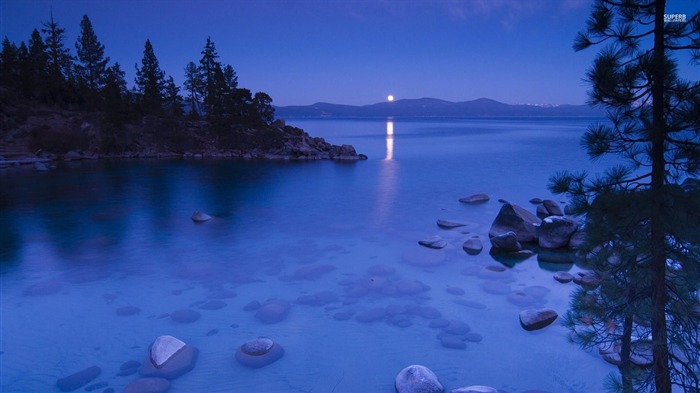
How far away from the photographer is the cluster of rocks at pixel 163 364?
19.9 feet

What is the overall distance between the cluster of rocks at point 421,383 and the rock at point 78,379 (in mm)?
4664

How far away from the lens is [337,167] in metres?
35.5

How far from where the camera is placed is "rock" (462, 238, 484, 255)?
1197cm

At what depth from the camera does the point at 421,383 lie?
5852 mm

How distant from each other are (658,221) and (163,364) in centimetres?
682

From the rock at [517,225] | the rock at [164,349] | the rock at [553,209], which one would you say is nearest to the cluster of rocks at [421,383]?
the rock at [164,349]

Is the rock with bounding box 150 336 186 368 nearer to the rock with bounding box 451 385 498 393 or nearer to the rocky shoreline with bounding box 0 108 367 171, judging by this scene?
the rock with bounding box 451 385 498 393

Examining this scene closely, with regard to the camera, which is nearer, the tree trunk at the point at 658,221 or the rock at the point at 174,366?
the tree trunk at the point at 658,221

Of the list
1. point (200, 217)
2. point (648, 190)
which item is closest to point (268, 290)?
point (648, 190)

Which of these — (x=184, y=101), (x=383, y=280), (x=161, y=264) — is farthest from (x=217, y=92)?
(x=383, y=280)

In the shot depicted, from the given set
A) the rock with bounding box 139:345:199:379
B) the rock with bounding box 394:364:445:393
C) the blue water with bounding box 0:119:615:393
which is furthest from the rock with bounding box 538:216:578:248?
the rock with bounding box 139:345:199:379

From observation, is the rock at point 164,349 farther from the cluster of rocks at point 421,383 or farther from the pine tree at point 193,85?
the pine tree at point 193,85

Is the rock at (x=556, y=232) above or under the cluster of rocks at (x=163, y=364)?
above

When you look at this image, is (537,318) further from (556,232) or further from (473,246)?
(556,232)
